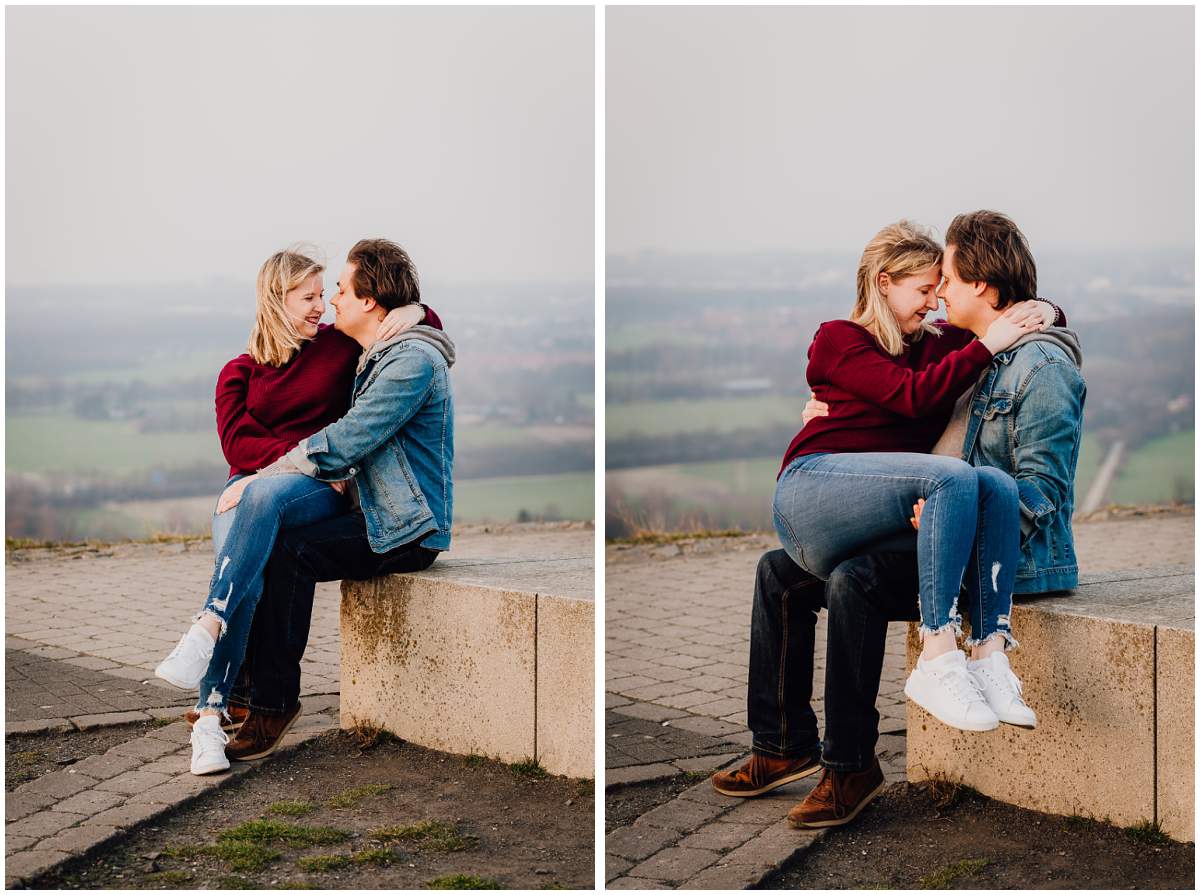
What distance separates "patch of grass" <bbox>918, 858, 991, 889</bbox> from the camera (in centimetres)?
346

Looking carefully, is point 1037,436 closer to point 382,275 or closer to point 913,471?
point 913,471

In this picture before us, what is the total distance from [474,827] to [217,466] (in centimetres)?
653

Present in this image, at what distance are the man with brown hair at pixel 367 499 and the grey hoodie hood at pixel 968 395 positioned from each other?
148cm

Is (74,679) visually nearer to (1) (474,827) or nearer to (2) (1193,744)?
(1) (474,827)

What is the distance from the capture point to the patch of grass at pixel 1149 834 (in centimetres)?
350

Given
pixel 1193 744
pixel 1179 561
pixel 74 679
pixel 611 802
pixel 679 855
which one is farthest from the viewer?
pixel 1179 561

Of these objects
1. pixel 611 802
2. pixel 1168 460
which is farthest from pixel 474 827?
pixel 1168 460

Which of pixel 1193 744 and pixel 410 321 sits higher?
pixel 410 321

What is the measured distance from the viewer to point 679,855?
12.1 feet

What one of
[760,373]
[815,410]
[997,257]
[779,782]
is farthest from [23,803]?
[760,373]

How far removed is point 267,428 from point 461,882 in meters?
1.73

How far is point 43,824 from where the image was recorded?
3879mm

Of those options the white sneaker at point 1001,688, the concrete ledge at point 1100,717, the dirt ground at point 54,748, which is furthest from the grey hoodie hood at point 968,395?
the dirt ground at point 54,748

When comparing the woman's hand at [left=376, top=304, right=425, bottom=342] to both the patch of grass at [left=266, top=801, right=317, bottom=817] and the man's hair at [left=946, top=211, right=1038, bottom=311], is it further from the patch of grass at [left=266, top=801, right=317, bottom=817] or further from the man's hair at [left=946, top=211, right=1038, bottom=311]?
the man's hair at [left=946, top=211, right=1038, bottom=311]
